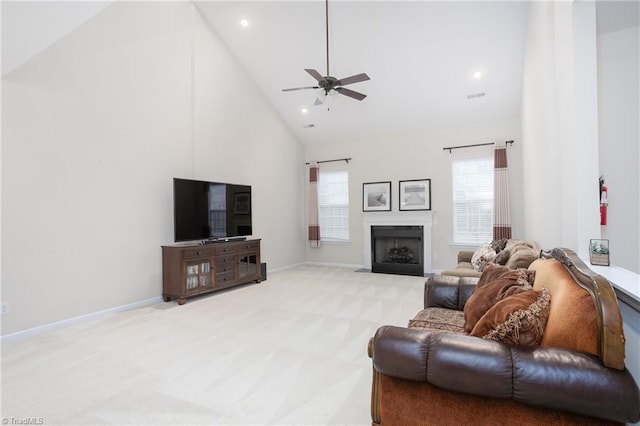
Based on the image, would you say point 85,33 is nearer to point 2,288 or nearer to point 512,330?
point 2,288

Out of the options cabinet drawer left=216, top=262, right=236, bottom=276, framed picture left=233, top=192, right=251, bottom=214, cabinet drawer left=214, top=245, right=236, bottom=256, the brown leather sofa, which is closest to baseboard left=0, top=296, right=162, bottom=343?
cabinet drawer left=216, top=262, right=236, bottom=276

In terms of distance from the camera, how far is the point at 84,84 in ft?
12.2

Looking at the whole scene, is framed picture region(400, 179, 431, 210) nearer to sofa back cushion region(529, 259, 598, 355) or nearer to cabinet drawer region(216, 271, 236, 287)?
cabinet drawer region(216, 271, 236, 287)

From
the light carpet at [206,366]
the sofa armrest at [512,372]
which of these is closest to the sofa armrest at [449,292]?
the light carpet at [206,366]

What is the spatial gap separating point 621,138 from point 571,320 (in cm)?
301

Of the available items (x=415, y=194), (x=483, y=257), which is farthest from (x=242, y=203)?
(x=483, y=257)

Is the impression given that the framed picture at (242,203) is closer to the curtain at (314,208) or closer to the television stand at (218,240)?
the television stand at (218,240)

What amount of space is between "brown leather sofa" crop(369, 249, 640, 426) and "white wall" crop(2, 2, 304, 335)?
12.2ft

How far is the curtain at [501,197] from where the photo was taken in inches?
224

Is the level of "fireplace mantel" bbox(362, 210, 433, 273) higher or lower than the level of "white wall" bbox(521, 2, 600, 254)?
lower

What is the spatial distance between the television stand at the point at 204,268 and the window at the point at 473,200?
414cm

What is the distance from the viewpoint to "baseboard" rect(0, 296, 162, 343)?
312 cm

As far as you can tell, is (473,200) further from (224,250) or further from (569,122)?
(224,250)

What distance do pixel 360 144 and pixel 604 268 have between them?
580 cm
